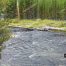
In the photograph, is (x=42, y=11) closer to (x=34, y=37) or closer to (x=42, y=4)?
(x=42, y=4)

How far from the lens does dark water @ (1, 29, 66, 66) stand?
155 inches

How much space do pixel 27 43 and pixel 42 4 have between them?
42.5 inches

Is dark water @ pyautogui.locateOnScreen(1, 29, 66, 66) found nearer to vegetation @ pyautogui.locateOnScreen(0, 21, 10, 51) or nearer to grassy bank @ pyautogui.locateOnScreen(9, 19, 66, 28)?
grassy bank @ pyautogui.locateOnScreen(9, 19, 66, 28)

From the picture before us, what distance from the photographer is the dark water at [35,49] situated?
395cm

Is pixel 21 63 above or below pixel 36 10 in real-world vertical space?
below

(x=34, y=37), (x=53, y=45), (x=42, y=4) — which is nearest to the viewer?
(x=53, y=45)

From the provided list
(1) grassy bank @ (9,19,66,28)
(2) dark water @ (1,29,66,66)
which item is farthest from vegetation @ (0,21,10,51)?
(1) grassy bank @ (9,19,66,28)

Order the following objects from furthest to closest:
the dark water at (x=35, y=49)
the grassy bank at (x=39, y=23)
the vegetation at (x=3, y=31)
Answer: the grassy bank at (x=39, y=23), the dark water at (x=35, y=49), the vegetation at (x=3, y=31)

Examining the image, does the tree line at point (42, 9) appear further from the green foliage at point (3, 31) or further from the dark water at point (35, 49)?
the green foliage at point (3, 31)

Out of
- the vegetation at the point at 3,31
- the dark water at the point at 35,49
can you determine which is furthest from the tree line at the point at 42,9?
the vegetation at the point at 3,31

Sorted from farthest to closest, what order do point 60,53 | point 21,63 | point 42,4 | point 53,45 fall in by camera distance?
1. point 42,4
2. point 53,45
3. point 60,53
4. point 21,63

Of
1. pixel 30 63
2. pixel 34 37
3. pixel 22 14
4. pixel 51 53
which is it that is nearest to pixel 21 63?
pixel 30 63

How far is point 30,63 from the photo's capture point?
3.91 metres

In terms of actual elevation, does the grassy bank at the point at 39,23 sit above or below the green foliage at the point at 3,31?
below
